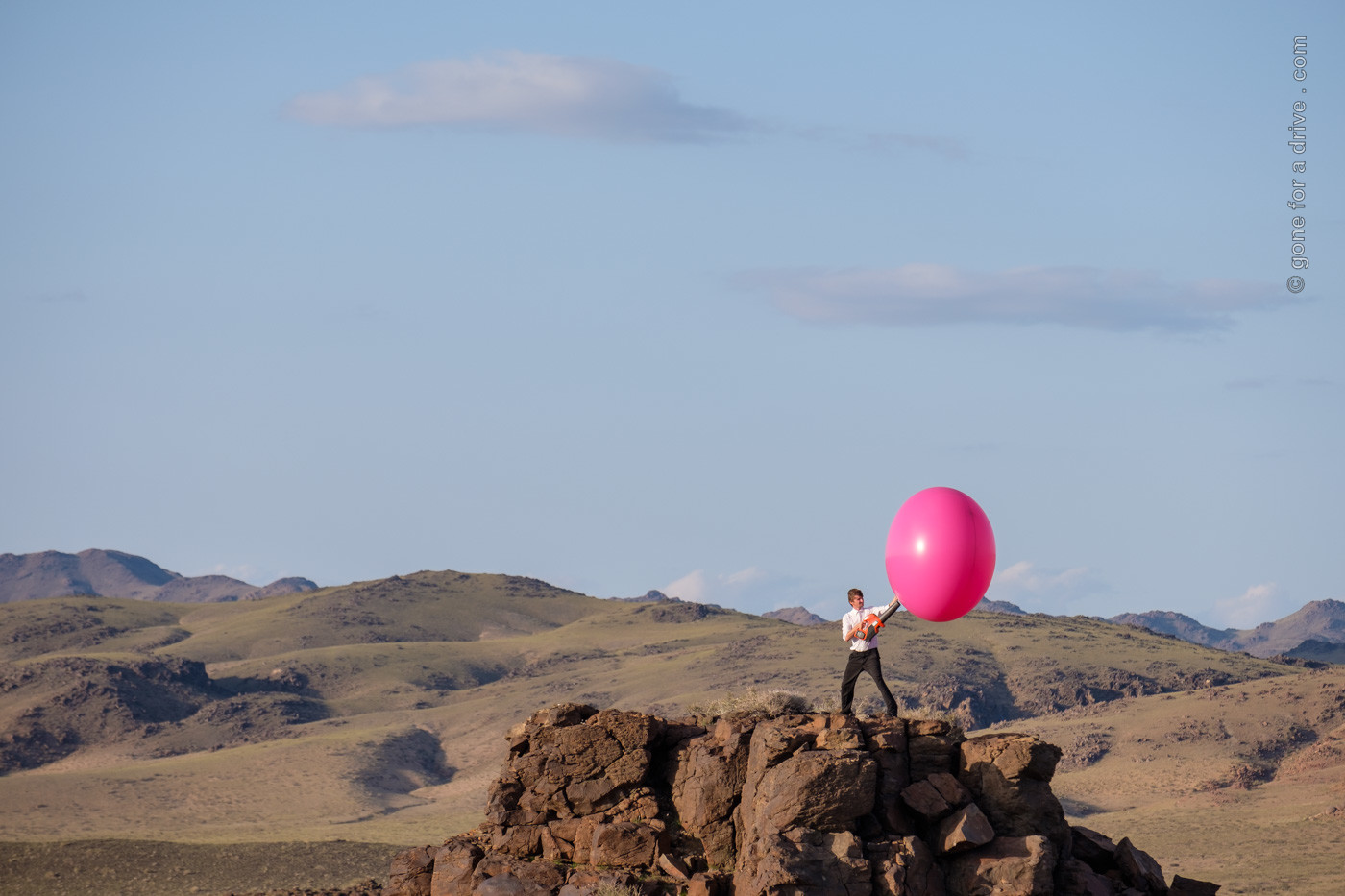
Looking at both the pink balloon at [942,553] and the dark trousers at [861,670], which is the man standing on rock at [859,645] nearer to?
the dark trousers at [861,670]

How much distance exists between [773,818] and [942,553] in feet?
14.8

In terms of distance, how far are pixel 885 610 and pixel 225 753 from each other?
66.6 meters

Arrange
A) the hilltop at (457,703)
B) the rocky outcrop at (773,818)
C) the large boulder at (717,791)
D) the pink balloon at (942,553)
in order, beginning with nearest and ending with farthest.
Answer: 1. the pink balloon at (942,553)
2. the rocky outcrop at (773,818)
3. the large boulder at (717,791)
4. the hilltop at (457,703)

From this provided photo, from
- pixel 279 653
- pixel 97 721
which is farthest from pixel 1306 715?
pixel 279 653

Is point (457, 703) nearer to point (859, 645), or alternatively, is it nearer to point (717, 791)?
point (717, 791)

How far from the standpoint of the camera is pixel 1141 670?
89.9 metres

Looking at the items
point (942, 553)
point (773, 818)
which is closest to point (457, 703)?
point (773, 818)

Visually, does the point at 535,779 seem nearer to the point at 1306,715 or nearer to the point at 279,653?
the point at 1306,715

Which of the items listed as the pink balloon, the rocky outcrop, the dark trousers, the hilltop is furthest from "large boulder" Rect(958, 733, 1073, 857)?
the pink balloon

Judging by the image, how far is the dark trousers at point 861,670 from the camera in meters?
21.8

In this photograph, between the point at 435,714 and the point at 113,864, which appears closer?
the point at 113,864

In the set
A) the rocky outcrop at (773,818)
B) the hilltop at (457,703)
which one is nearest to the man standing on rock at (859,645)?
the rocky outcrop at (773,818)

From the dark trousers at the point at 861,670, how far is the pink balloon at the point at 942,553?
6.55ft

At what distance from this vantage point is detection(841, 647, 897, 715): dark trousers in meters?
21.8
